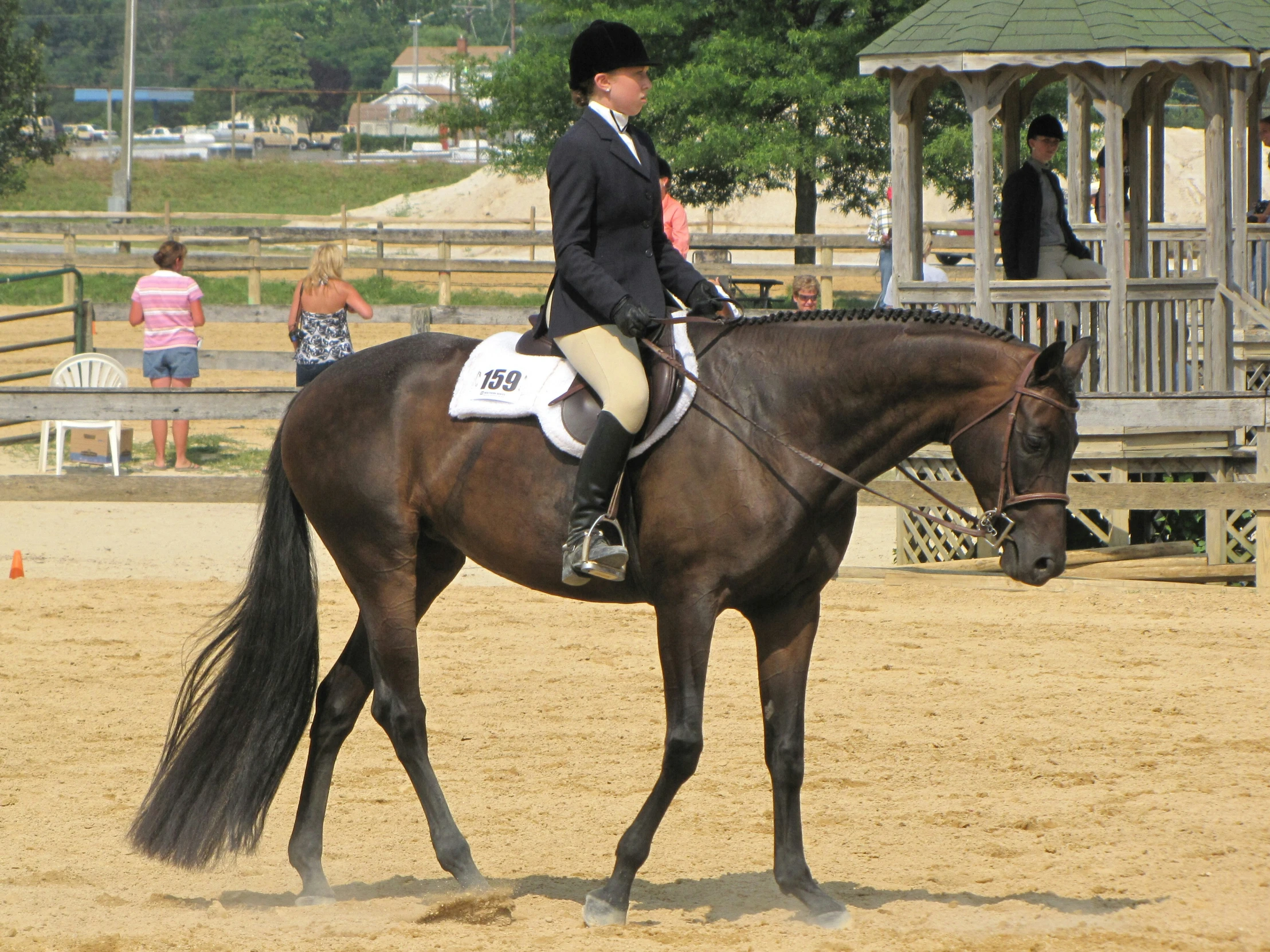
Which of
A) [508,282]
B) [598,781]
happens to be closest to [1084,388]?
[598,781]

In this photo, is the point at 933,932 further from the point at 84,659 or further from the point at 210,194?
the point at 210,194

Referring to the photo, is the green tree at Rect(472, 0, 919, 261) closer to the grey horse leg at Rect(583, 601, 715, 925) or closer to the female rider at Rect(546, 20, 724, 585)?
the female rider at Rect(546, 20, 724, 585)

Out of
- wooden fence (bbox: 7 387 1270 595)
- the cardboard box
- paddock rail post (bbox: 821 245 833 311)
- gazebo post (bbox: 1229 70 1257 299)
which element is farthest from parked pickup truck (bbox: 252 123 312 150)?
gazebo post (bbox: 1229 70 1257 299)

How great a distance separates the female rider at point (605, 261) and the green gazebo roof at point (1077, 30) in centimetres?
642

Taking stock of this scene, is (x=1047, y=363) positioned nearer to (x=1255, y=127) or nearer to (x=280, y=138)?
(x=1255, y=127)

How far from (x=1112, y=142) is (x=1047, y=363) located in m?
7.12

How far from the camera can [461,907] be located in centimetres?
463

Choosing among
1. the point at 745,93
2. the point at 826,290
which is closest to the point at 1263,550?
the point at 826,290

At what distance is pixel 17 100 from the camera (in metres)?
38.7

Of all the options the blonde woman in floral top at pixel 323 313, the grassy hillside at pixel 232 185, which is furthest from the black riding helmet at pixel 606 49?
the grassy hillside at pixel 232 185

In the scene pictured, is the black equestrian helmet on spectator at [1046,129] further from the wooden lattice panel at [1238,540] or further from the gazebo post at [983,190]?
the wooden lattice panel at [1238,540]

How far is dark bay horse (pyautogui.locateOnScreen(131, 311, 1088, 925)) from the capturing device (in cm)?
430

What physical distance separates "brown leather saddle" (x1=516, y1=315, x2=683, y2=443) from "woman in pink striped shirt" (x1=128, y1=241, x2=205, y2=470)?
946cm

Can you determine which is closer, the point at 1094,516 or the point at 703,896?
the point at 703,896
